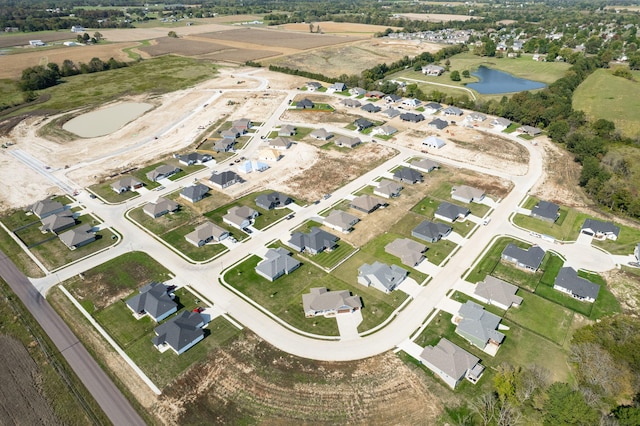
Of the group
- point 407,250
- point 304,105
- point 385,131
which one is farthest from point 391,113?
point 407,250

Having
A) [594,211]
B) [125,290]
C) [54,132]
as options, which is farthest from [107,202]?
[594,211]

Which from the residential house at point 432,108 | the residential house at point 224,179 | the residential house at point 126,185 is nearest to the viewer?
the residential house at point 126,185

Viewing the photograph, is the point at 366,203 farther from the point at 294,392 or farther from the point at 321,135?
the point at 294,392

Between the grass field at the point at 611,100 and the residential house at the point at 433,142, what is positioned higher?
the grass field at the point at 611,100

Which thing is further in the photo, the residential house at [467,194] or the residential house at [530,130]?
the residential house at [530,130]

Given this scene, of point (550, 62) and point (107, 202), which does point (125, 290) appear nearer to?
point (107, 202)

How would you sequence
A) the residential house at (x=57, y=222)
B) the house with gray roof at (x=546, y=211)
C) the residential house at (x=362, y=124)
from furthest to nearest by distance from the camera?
the residential house at (x=362, y=124), the house with gray roof at (x=546, y=211), the residential house at (x=57, y=222)

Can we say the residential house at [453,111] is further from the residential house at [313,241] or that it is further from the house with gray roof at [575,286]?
the residential house at [313,241]

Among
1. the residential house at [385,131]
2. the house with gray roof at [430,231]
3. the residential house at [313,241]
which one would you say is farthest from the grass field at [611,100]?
the residential house at [313,241]

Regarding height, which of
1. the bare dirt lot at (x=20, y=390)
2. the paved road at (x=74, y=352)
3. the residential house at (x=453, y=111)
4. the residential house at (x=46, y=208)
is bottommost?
the bare dirt lot at (x=20, y=390)
